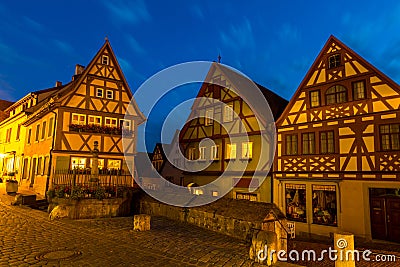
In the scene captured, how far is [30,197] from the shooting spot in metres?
16.5

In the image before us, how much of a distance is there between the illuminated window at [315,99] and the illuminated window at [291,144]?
2.10 m

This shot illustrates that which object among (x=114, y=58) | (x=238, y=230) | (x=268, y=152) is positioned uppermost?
(x=114, y=58)

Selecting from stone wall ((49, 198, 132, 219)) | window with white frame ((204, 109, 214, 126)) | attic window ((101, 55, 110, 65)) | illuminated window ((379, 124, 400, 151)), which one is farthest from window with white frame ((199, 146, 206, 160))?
illuminated window ((379, 124, 400, 151))

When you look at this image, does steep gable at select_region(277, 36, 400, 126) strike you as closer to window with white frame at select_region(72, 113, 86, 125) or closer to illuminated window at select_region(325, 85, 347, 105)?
illuminated window at select_region(325, 85, 347, 105)

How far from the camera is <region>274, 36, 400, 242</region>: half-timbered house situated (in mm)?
13883

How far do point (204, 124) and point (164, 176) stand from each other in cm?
1802

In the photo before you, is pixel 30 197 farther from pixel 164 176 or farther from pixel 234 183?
pixel 164 176

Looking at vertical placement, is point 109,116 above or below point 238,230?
above

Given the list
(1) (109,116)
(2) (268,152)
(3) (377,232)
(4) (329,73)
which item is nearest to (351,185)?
(3) (377,232)

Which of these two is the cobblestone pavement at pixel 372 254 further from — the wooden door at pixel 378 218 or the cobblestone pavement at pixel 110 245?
the cobblestone pavement at pixel 110 245

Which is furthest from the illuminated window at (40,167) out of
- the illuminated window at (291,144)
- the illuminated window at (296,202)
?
the illuminated window at (291,144)

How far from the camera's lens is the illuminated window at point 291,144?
1715 centimetres

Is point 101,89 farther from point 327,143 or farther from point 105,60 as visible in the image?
point 327,143

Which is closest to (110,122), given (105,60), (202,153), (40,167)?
(105,60)
